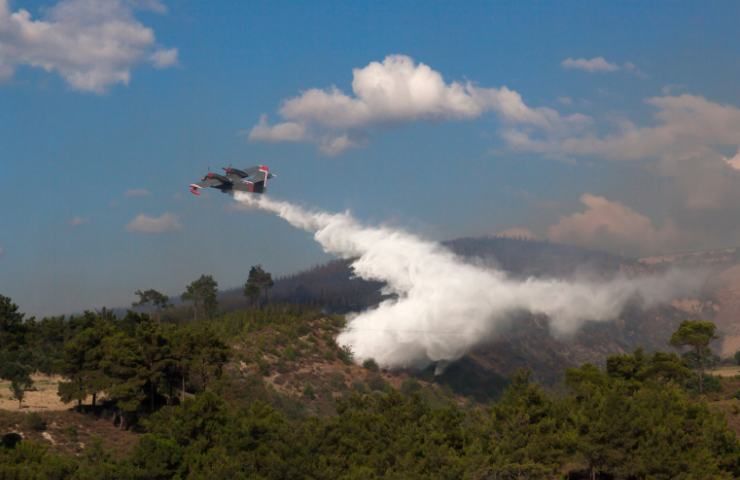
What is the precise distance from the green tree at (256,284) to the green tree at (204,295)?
7.81 m

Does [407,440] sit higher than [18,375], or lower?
lower

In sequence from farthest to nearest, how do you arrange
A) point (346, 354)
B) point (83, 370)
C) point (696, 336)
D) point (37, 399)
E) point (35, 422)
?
1. point (346, 354)
2. point (696, 336)
3. point (37, 399)
4. point (83, 370)
5. point (35, 422)

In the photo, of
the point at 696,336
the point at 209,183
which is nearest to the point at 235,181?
the point at 209,183

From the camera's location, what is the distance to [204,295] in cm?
17662

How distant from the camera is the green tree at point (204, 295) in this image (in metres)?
176

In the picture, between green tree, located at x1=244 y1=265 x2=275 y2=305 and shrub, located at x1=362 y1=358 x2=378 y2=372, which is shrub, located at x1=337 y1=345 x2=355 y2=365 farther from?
green tree, located at x1=244 y1=265 x2=275 y2=305

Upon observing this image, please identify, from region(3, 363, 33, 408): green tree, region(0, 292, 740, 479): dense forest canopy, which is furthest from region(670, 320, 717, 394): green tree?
region(3, 363, 33, 408): green tree

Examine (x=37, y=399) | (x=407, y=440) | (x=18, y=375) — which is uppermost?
(x=18, y=375)

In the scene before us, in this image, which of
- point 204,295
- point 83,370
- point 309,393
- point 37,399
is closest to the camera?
point 83,370

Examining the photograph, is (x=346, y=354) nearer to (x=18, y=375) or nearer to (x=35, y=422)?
(x=18, y=375)

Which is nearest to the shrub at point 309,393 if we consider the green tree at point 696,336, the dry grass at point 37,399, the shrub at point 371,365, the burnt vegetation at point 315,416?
the burnt vegetation at point 315,416

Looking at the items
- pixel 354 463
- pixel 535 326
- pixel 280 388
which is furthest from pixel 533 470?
pixel 535 326

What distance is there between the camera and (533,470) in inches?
2287

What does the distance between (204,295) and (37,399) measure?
7343cm
